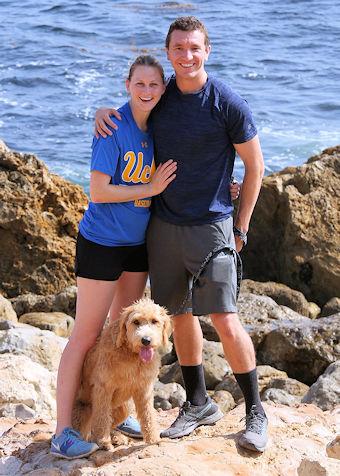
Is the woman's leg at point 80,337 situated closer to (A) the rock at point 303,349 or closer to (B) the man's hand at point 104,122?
(B) the man's hand at point 104,122

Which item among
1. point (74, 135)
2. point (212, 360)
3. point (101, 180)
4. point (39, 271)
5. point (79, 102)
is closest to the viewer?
point (101, 180)

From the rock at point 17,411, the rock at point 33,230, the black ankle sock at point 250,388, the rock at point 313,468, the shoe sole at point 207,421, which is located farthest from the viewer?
the rock at point 33,230

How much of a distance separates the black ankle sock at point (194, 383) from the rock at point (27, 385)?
141 centimetres

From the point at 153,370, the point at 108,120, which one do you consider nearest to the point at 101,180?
the point at 108,120

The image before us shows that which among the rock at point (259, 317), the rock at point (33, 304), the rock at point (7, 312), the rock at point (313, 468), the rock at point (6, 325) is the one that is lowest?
the rock at point (33, 304)

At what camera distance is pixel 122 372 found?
18.8 ft

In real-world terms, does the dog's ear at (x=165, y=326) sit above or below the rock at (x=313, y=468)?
above

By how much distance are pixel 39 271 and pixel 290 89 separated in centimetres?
1429

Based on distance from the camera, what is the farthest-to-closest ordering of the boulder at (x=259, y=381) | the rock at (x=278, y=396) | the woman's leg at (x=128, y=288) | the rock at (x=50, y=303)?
the rock at (x=50, y=303) → the boulder at (x=259, y=381) → the rock at (x=278, y=396) → the woman's leg at (x=128, y=288)

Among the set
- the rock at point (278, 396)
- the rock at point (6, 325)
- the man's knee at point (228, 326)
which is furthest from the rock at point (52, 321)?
the man's knee at point (228, 326)

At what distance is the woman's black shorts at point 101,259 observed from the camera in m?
5.83

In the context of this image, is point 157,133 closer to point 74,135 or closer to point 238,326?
point 238,326

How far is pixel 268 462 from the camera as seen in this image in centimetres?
572

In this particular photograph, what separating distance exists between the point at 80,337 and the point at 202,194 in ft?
3.65
